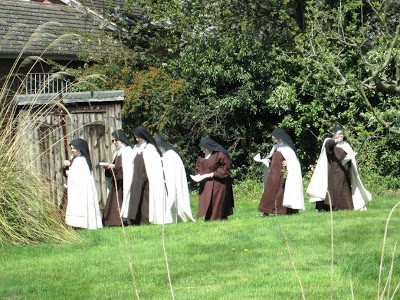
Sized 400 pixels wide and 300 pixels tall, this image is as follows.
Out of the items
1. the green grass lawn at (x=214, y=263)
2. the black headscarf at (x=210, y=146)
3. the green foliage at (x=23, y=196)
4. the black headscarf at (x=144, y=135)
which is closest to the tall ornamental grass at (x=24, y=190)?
the green foliage at (x=23, y=196)

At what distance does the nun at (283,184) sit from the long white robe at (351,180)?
29 cm

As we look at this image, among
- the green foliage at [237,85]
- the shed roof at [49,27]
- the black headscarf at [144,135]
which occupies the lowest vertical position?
the black headscarf at [144,135]

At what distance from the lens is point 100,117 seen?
20250 millimetres

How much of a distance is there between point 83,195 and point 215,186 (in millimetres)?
2704

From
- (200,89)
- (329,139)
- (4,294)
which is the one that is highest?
(200,89)

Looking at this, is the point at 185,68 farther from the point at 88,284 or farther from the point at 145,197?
the point at 88,284

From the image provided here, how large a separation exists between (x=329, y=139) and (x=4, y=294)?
1038 cm

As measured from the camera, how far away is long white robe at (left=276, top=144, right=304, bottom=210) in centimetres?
1947

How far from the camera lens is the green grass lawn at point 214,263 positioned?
33.9 feet

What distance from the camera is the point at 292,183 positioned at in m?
19.5

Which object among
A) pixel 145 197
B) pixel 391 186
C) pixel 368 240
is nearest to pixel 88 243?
pixel 368 240

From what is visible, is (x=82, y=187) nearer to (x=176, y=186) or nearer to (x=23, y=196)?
(x=176, y=186)

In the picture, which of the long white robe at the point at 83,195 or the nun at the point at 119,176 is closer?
the long white robe at the point at 83,195

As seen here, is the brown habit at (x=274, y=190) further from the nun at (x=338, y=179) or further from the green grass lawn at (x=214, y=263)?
the green grass lawn at (x=214, y=263)
